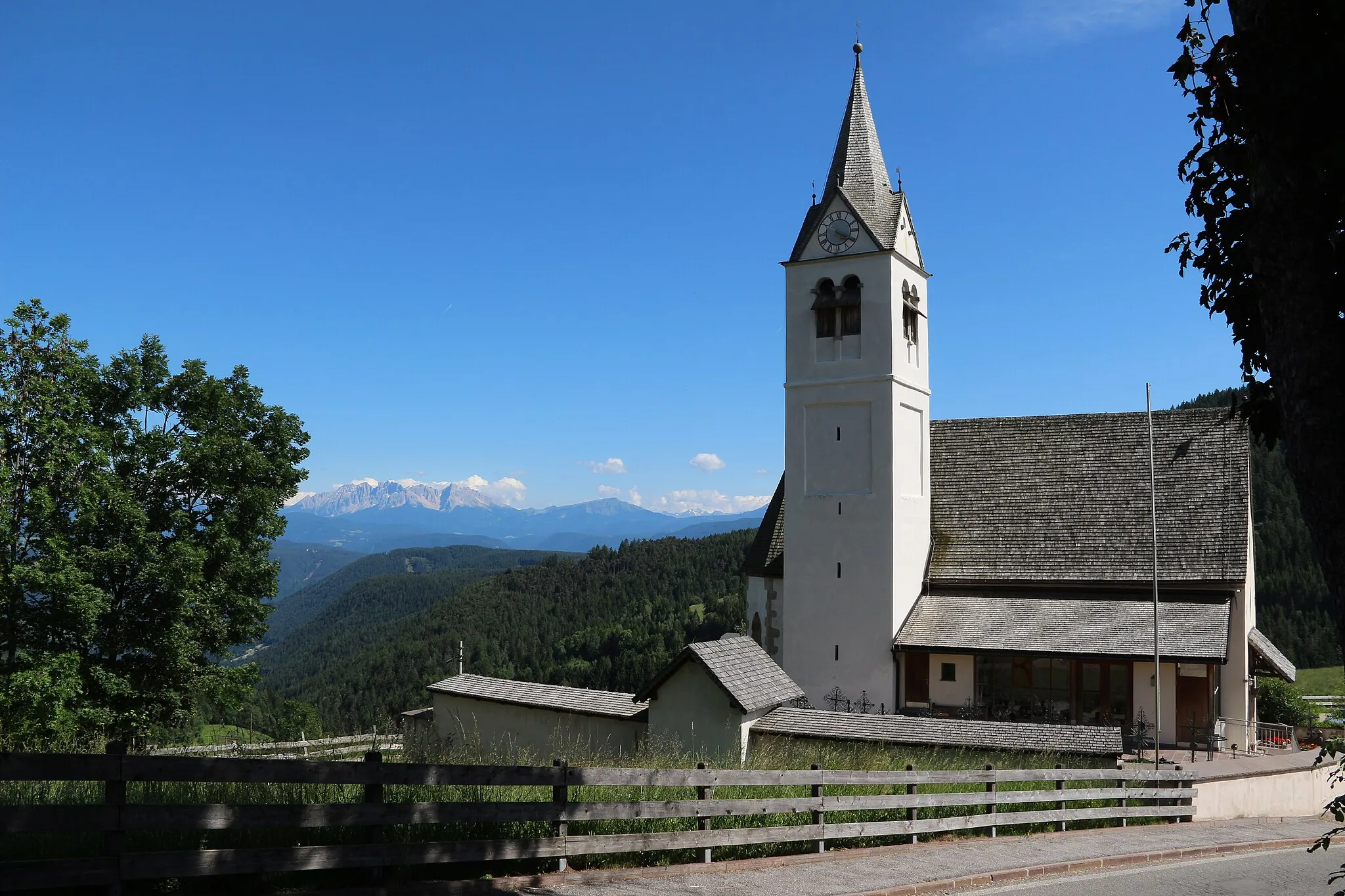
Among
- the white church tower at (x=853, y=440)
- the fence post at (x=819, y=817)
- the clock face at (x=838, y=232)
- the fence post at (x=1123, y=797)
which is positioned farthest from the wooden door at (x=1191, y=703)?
the fence post at (x=819, y=817)

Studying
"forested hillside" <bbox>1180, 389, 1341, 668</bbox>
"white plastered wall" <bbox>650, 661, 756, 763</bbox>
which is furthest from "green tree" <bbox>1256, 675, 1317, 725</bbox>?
"forested hillside" <bbox>1180, 389, 1341, 668</bbox>

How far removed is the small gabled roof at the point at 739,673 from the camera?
18156 mm

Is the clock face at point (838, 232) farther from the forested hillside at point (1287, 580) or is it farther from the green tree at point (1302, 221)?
the forested hillside at point (1287, 580)

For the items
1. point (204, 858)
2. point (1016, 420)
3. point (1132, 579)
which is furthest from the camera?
point (1016, 420)

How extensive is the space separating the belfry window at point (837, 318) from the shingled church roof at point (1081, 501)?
15.8 ft

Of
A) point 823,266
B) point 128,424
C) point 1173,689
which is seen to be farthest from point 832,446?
point 128,424

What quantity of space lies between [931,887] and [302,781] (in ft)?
20.3

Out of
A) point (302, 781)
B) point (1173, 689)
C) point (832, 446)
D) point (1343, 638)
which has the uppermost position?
point (832, 446)

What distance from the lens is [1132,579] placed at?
2683cm

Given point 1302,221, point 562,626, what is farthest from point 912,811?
point 562,626

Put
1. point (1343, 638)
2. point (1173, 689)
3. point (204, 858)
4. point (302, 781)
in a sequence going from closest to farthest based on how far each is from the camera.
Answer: point (1343, 638)
point (204, 858)
point (302, 781)
point (1173, 689)

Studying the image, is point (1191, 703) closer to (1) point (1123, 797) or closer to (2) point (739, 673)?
(1) point (1123, 797)

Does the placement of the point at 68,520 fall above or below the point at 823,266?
below

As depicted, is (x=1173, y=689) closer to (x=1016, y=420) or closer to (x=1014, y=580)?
(x=1014, y=580)
